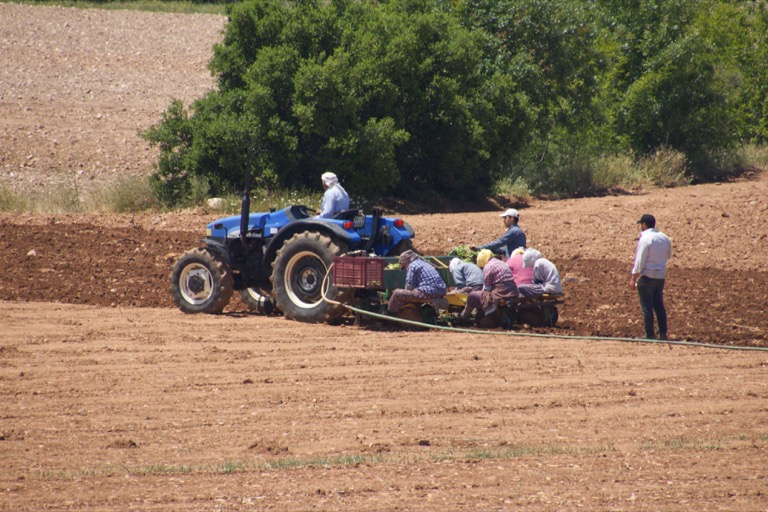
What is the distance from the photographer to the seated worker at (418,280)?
463 inches

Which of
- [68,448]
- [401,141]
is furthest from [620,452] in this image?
[401,141]

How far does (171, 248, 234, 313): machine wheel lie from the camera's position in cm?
1301

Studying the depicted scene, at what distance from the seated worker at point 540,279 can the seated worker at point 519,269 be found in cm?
7

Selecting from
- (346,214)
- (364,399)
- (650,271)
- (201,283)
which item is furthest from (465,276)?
(364,399)

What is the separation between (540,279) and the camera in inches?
484

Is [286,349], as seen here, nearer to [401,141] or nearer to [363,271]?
[363,271]

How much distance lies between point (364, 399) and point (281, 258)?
149 inches

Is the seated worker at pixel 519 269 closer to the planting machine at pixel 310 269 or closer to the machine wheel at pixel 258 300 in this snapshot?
the planting machine at pixel 310 269

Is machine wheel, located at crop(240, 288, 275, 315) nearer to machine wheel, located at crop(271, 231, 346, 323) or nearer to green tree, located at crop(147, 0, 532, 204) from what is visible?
machine wheel, located at crop(271, 231, 346, 323)

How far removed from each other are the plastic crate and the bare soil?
2.12 ft

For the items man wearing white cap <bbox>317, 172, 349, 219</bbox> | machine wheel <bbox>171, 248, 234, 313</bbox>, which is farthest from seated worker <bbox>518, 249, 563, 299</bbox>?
machine wheel <bbox>171, 248, 234, 313</bbox>

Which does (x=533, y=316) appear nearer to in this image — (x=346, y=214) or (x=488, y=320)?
(x=488, y=320)

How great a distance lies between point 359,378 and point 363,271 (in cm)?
228

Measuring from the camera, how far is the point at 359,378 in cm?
978
